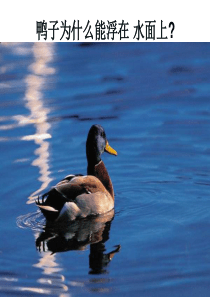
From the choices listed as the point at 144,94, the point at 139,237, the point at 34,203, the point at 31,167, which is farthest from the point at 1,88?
the point at 139,237

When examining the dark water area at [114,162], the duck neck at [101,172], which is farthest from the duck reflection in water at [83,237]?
the duck neck at [101,172]

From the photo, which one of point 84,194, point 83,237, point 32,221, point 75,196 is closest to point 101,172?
point 84,194

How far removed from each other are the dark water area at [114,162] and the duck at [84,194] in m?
0.17

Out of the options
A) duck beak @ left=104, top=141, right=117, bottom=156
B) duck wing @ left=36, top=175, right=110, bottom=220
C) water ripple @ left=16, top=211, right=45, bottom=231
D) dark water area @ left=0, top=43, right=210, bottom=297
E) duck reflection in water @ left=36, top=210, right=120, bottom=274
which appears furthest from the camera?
duck beak @ left=104, top=141, right=117, bottom=156

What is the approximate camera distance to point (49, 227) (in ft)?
36.1

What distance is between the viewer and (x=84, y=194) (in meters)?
11.3

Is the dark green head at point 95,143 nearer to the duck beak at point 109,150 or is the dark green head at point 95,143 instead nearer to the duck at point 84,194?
the duck at point 84,194

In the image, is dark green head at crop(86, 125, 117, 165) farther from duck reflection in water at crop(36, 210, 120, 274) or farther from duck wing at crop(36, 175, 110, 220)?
duck reflection in water at crop(36, 210, 120, 274)

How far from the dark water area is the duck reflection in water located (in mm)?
20

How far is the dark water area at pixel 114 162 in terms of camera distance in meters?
9.38

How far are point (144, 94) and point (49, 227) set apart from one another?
545cm

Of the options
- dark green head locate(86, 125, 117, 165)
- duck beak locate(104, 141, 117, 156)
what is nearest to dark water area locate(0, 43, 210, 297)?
duck beak locate(104, 141, 117, 156)

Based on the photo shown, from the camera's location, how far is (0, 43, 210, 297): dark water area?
9.38 m

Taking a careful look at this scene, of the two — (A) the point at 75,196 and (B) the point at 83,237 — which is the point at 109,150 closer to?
(A) the point at 75,196
